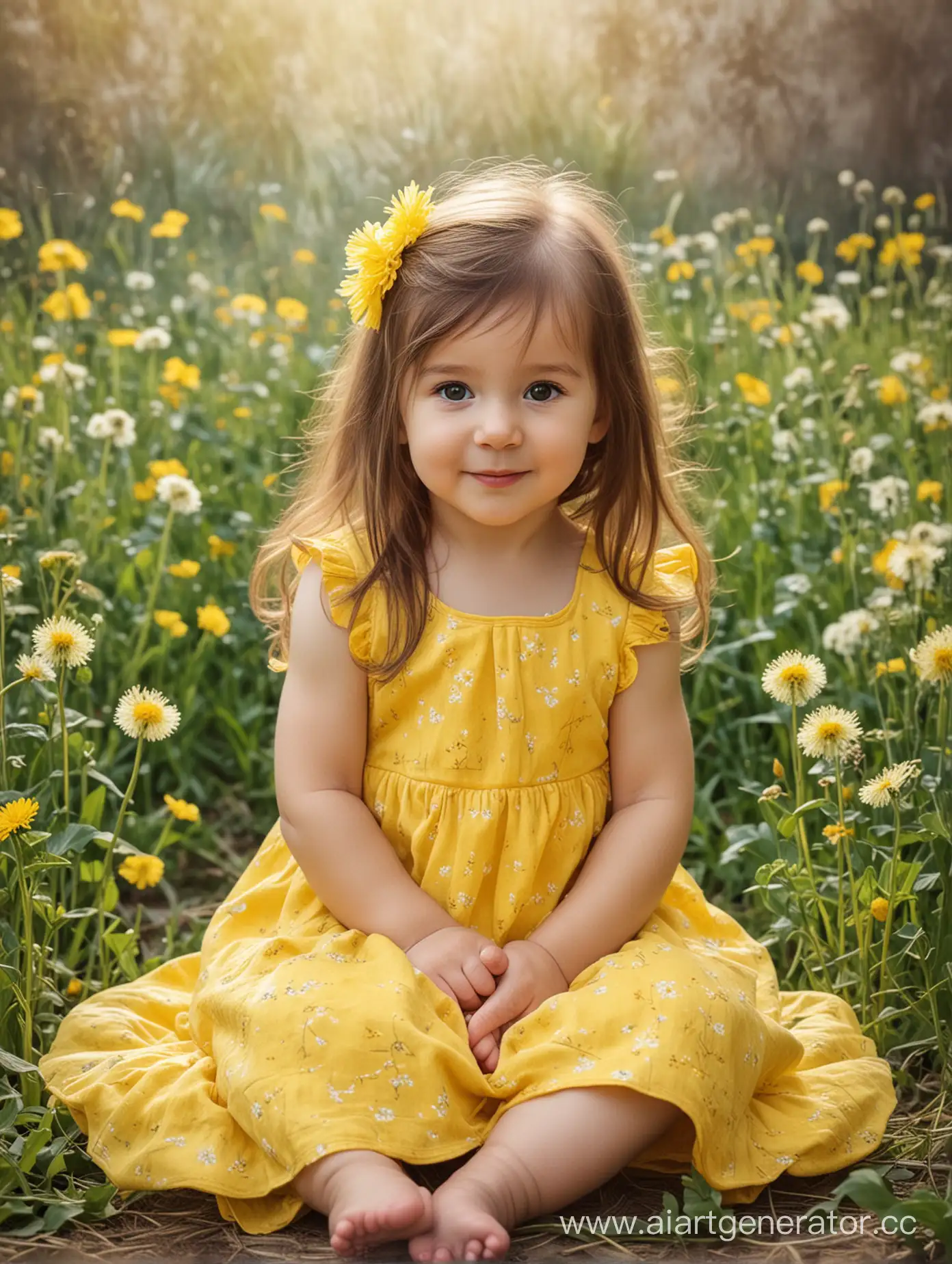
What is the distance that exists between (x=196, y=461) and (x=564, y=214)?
1.23 metres

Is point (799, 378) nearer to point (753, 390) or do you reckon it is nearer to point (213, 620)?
point (753, 390)

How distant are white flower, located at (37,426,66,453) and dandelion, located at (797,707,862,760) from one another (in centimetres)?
120

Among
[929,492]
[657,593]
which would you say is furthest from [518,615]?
[929,492]

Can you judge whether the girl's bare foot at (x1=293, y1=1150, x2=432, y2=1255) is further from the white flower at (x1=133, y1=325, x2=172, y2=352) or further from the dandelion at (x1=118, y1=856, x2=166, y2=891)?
the white flower at (x1=133, y1=325, x2=172, y2=352)

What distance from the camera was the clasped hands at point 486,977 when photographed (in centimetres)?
130

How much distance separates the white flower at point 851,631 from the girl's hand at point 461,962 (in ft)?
2.36

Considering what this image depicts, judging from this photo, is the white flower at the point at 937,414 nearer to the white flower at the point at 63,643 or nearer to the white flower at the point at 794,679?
the white flower at the point at 794,679

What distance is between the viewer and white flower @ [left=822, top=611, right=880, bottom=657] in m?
1.85

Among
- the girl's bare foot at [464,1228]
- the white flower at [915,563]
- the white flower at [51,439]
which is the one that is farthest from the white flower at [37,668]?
the white flower at [915,563]

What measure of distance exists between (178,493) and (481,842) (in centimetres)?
82

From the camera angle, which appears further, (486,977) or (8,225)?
(8,225)

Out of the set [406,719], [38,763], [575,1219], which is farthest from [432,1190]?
[38,763]

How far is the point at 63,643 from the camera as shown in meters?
1.47

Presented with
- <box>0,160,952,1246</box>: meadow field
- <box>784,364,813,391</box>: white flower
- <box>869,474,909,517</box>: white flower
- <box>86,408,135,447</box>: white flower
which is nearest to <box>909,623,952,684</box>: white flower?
<box>0,160,952,1246</box>: meadow field
